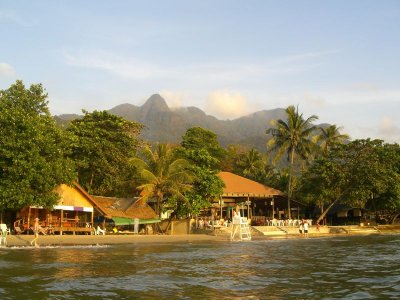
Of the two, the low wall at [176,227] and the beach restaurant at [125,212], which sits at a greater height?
the beach restaurant at [125,212]

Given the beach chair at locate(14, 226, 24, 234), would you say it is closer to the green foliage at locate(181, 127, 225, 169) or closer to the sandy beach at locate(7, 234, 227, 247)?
the sandy beach at locate(7, 234, 227, 247)

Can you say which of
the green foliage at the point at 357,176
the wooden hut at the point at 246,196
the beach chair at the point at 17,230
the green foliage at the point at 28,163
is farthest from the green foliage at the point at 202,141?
the beach chair at the point at 17,230

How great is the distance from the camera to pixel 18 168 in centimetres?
2412

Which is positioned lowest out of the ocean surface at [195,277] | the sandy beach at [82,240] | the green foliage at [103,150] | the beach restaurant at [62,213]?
the ocean surface at [195,277]

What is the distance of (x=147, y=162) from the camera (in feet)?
108

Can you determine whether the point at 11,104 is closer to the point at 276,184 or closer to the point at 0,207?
the point at 0,207

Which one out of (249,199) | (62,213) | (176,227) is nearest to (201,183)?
(176,227)

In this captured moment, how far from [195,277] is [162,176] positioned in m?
20.5

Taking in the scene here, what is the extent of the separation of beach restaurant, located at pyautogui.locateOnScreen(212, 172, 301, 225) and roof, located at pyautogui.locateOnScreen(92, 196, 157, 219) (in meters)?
6.95

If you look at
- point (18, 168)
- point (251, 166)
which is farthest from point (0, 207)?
point (251, 166)

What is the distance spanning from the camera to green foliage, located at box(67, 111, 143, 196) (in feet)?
101

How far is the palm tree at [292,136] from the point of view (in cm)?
4266

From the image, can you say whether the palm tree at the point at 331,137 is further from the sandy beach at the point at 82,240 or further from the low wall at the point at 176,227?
the sandy beach at the point at 82,240

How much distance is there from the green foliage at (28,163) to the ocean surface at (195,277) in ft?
28.2
